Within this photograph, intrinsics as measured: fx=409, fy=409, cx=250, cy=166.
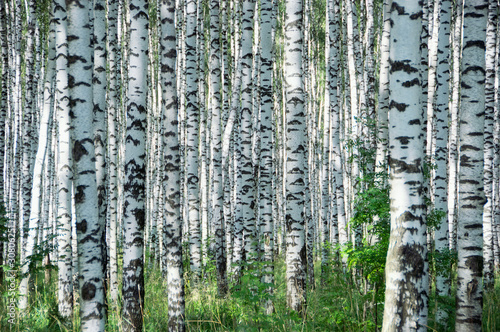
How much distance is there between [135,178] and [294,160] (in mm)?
2121

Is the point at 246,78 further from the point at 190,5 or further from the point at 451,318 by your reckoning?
the point at 451,318

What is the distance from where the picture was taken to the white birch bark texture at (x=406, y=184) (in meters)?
3.36

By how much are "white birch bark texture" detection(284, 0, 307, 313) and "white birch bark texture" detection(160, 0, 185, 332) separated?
146 cm

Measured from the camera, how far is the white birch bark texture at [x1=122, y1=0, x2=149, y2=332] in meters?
5.18

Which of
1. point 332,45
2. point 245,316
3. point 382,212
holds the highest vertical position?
point 332,45

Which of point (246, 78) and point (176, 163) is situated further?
point (246, 78)

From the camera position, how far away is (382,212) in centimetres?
524

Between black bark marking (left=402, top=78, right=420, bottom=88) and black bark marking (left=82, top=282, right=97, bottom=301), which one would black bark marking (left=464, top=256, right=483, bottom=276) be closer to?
black bark marking (left=402, top=78, right=420, bottom=88)

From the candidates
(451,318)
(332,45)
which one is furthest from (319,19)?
(451,318)

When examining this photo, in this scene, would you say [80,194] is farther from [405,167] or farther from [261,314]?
[405,167]

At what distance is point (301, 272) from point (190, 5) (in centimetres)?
549

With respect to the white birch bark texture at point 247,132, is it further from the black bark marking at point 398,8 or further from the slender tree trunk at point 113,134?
the black bark marking at point 398,8

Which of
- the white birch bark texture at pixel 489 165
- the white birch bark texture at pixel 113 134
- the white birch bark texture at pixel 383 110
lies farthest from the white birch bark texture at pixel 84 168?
the white birch bark texture at pixel 489 165

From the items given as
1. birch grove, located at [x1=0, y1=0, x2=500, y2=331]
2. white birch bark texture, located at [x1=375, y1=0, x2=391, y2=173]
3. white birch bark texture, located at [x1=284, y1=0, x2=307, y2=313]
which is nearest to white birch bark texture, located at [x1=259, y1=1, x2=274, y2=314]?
birch grove, located at [x1=0, y1=0, x2=500, y2=331]
